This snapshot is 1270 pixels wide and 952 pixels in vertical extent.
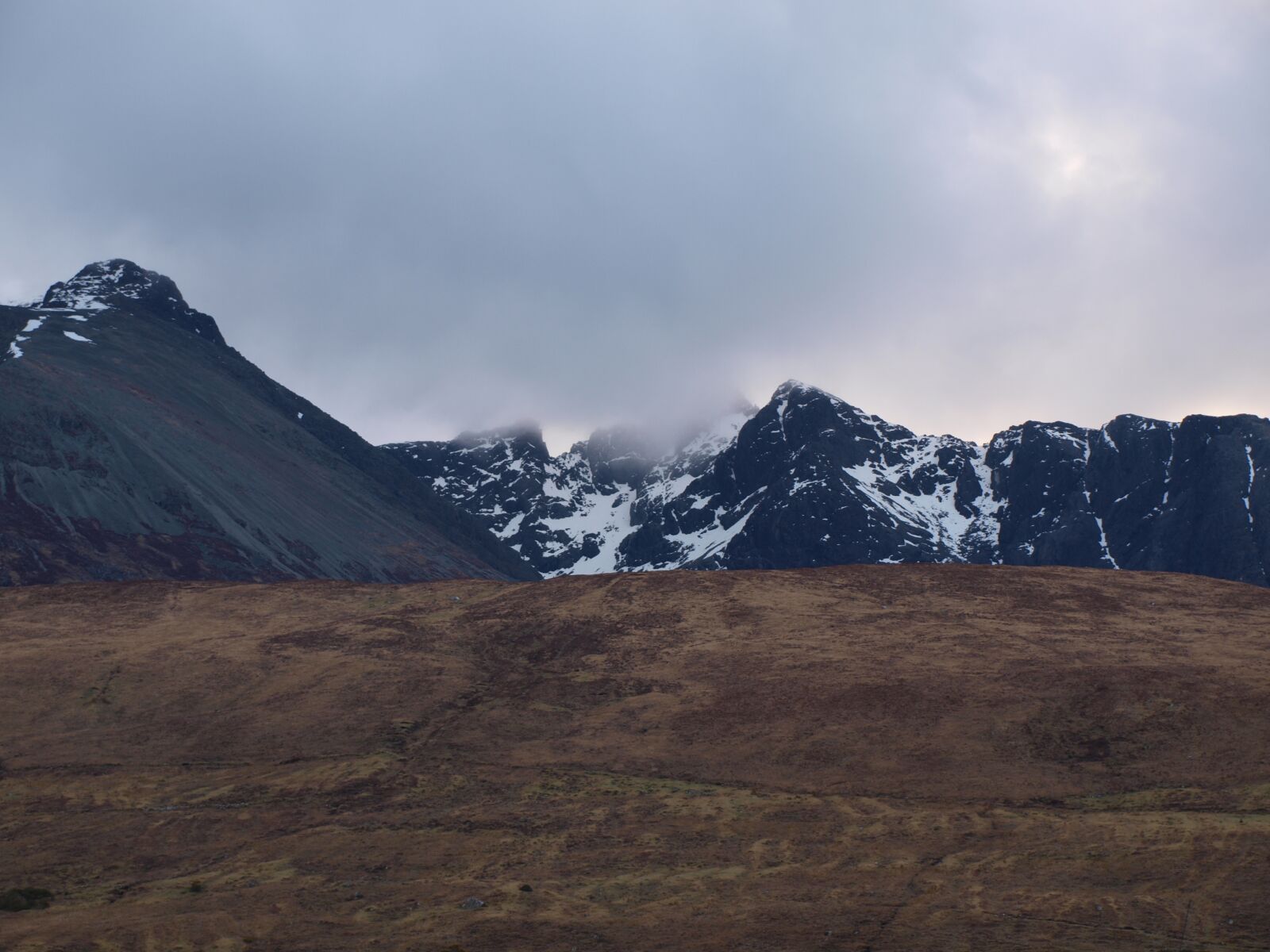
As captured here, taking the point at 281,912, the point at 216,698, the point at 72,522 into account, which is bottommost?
the point at 281,912

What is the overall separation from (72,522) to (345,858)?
417 ft

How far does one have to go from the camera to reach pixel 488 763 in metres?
52.8

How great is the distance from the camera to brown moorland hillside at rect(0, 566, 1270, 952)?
3412 centimetres

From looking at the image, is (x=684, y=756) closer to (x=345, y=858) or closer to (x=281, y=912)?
(x=345, y=858)

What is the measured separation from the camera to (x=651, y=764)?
51.8m

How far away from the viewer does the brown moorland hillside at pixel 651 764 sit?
3412 cm

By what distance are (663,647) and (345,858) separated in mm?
29710

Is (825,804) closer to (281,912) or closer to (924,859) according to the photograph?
(924,859)

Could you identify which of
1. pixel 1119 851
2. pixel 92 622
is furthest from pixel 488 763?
pixel 92 622

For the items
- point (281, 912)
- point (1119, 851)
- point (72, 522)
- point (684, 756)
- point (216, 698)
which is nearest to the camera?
point (281, 912)

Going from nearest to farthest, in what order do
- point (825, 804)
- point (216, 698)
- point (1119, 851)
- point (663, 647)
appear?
1. point (1119, 851)
2. point (825, 804)
3. point (216, 698)
4. point (663, 647)

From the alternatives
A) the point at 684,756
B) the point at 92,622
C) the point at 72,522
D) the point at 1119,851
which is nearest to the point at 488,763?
the point at 684,756

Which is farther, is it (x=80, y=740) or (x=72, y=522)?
(x=72, y=522)

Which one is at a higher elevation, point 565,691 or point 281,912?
point 565,691
